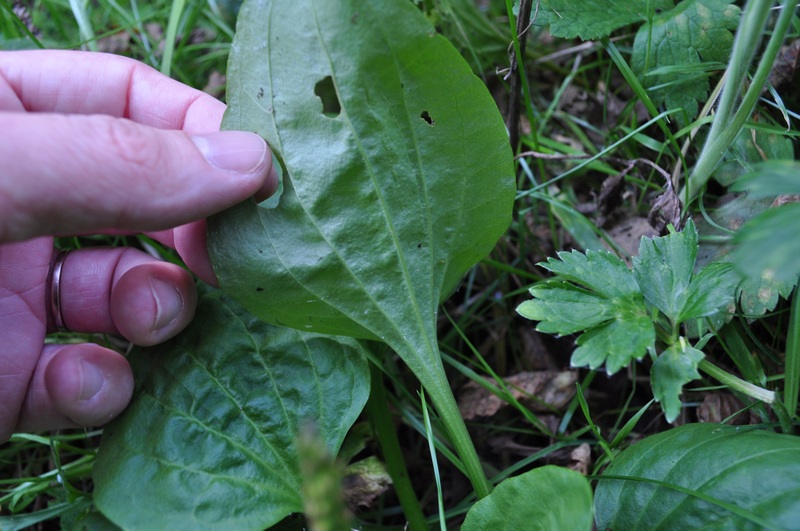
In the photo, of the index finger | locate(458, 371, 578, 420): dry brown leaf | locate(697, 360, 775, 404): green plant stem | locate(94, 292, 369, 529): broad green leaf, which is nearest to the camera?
locate(697, 360, 775, 404): green plant stem

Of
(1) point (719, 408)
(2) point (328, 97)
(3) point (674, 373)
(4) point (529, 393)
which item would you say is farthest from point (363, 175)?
(1) point (719, 408)

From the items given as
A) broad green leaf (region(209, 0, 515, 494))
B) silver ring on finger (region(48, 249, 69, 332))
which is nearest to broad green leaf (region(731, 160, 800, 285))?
broad green leaf (region(209, 0, 515, 494))

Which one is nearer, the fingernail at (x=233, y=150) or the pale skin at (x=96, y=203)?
the pale skin at (x=96, y=203)

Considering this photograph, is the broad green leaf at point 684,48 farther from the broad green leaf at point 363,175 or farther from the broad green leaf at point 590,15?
the broad green leaf at point 363,175

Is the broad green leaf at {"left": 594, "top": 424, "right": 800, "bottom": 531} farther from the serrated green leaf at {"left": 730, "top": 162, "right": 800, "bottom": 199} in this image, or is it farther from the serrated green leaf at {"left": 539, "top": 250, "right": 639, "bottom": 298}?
the serrated green leaf at {"left": 730, "top": 162, "right": 800, "bottom": 199}

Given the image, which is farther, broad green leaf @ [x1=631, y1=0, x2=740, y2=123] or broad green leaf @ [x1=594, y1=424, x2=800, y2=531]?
broad green leaf @ [x1=631, y1=0, x2=740, y2=123]

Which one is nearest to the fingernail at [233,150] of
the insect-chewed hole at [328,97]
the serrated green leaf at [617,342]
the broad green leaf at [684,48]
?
the insect-chewed hole at [328,97]

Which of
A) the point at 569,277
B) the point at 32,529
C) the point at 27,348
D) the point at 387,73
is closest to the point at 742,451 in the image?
the point at 569,277

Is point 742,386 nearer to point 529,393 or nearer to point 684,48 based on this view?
point 529,393
